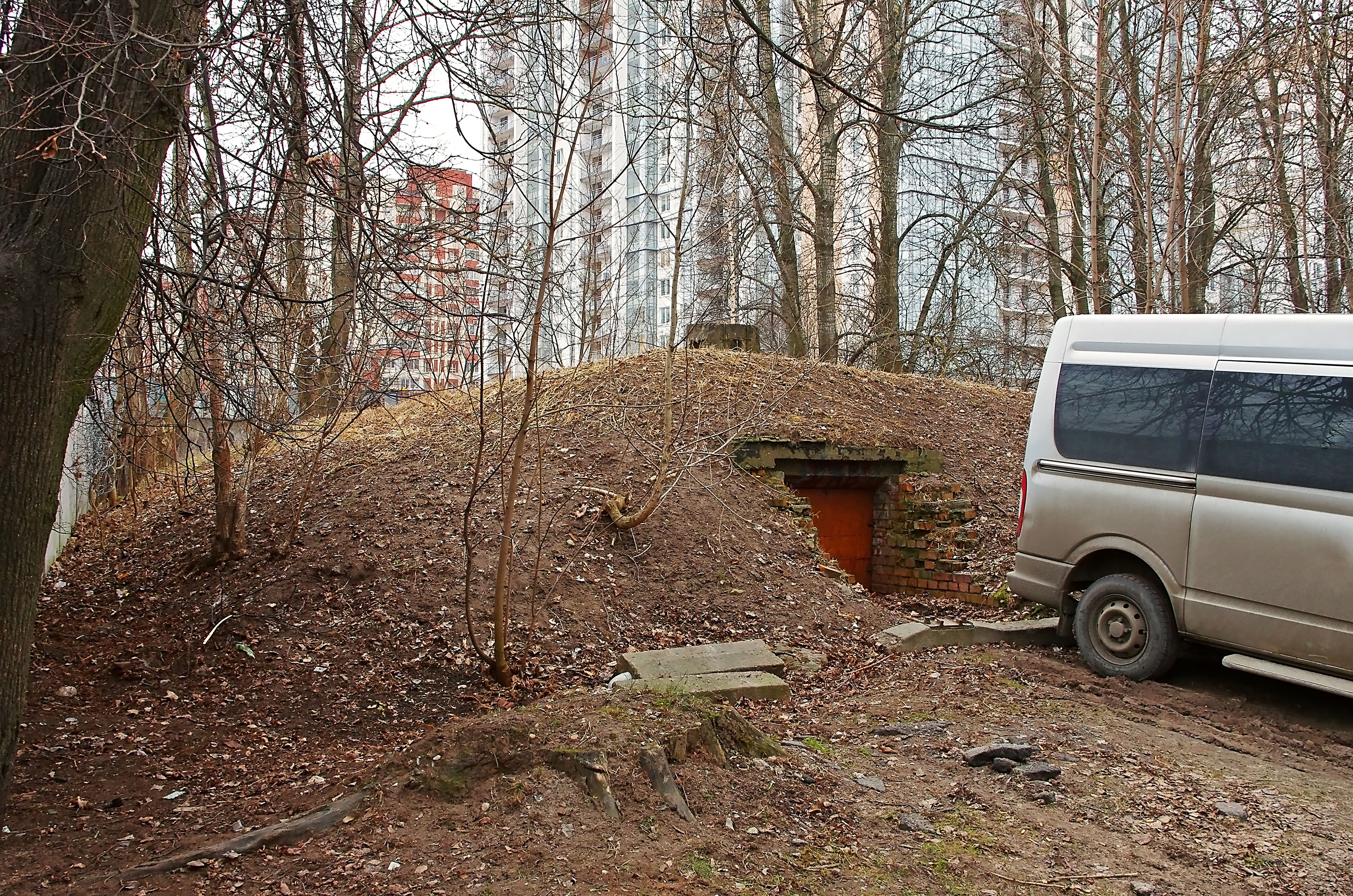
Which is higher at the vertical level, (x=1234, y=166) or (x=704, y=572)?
(x=1234, y=166)

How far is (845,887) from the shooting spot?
353 cm

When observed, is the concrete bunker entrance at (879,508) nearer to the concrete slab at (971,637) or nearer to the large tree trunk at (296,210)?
the concrete slab at (971,637)

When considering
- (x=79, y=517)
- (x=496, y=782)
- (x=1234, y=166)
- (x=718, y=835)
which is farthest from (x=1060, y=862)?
(x=1234, y=166)

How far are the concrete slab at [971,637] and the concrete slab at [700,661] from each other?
3.86 ft

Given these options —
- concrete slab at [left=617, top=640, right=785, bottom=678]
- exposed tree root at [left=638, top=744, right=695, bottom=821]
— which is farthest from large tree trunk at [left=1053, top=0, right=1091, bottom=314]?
exposed tree root at [left=638, top=744, right=695, bottom=821]

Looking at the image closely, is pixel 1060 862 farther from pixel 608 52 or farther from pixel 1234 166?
pixel 1234 166

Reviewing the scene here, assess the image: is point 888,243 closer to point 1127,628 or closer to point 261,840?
point 1127,628

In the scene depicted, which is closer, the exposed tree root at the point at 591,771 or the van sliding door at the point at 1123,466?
the exposed tree root at the point at 591,771

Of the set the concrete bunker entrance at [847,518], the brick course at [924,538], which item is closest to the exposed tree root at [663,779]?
the brick course at [924,538]

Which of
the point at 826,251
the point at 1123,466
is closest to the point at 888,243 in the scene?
the point at 826,251

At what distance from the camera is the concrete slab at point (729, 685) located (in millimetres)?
5836

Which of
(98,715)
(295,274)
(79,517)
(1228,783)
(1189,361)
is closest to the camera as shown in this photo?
(1228,783)

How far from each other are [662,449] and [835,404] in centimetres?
425

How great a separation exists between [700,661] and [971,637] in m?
2.37
